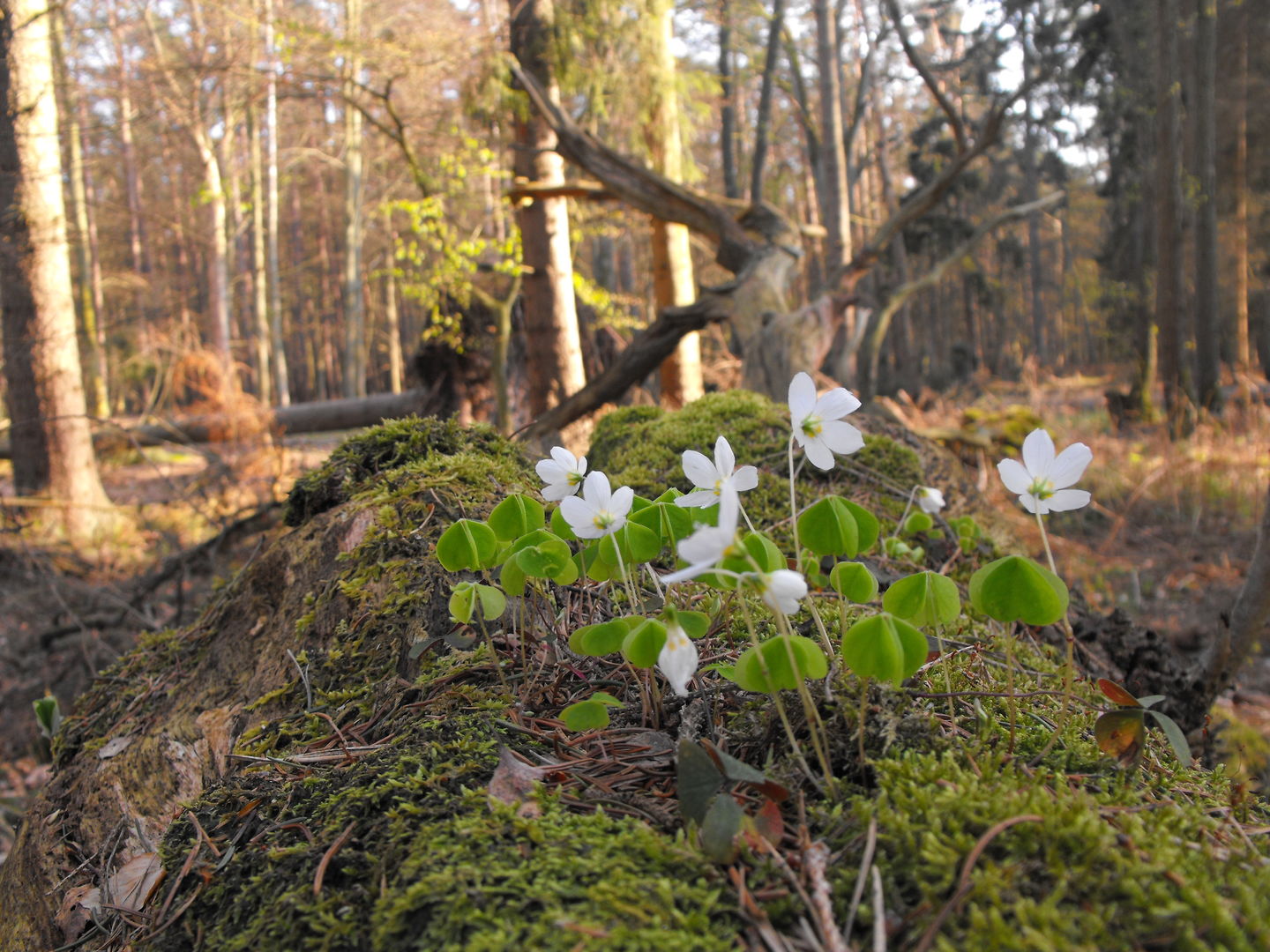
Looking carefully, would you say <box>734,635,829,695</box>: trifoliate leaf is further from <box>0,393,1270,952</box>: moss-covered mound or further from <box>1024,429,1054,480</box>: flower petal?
<box>1024,429,1054,480</box>: flower petal

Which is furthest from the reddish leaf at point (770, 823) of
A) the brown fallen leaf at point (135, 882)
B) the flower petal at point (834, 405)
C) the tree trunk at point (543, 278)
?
the tree trunk at point (543, 278)

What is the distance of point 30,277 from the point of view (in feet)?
28.3

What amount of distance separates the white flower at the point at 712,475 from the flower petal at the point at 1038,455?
0.45m

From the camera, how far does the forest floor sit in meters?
5.36

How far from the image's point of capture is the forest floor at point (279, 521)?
17.6 ft

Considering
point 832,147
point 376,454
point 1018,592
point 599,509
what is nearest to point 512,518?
point 599,509

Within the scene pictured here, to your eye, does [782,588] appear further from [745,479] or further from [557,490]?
[557,490]

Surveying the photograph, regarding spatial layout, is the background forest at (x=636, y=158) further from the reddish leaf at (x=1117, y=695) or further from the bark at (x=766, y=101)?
the reddish leaf at (x=1117, y=695)

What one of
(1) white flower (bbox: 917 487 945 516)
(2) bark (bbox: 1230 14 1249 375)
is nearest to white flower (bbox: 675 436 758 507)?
(1) white flower (bbox: 917 487 945 516)

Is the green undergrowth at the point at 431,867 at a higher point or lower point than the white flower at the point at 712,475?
lower

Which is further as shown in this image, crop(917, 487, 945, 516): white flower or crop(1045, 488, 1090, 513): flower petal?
crop(917, 487, 945, 516): white flower

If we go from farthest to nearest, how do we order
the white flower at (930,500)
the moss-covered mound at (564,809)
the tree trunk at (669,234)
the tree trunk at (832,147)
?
the tree trunk at (832,147)
the tree trunk at (669,234)
the white flower at (930,500)
the moss-covered mound at (564,809)

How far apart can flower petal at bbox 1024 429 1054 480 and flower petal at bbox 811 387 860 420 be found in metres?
0.29

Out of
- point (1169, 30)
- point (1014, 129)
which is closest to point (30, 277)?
point (1169, 30)
